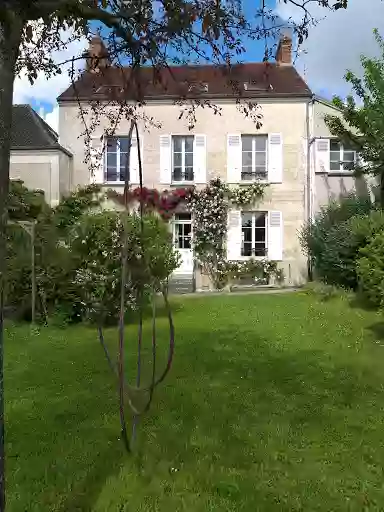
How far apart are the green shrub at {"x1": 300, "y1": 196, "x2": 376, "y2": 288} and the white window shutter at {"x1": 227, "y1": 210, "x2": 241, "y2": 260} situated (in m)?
2.16

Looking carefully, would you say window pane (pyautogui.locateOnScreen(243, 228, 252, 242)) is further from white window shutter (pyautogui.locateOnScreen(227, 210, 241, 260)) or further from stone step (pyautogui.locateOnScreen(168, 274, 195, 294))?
stone step (pyautogui.locateOnScreen(168, 274, 195, 294))

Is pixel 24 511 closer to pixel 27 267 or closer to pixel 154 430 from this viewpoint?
pixel 154 430

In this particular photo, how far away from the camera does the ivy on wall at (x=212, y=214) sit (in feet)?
52.3

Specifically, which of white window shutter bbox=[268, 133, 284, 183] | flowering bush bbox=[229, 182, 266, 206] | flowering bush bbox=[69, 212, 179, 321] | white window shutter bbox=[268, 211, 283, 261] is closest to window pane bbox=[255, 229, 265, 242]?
white window shutter bbox=[268, 211, 283, 261]

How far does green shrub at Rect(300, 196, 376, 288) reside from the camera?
11297mm

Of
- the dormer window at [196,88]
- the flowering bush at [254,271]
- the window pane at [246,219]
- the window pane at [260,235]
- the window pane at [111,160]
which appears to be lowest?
the flowering bush at [254,271]

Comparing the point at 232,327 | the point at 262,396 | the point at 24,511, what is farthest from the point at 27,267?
the point at 24,511

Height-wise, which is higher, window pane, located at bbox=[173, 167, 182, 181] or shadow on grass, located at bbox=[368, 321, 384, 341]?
window pane, located at bbox=[173, 167, 182, 181]

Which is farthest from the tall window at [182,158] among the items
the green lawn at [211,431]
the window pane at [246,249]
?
the green lawn at [211,431]

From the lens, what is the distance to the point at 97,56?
10.6 ft

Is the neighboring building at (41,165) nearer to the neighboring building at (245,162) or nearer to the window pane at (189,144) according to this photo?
the neighboring building at (245,162)

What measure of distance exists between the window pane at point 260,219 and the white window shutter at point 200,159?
1998mm

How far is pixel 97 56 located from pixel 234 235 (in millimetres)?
13090

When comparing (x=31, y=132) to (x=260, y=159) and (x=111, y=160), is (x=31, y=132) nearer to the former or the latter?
(x=111, y=160)
